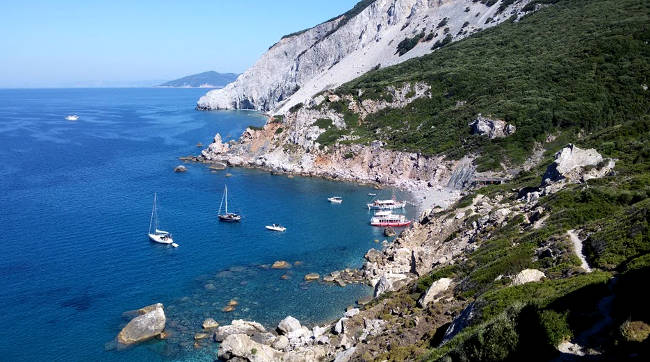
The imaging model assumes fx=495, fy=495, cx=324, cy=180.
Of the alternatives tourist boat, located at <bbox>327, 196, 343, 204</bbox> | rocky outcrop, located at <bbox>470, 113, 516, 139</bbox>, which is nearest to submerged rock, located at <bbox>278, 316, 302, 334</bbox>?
tourist boat, located at <bbox>327, 196, 343, 204</bbox>

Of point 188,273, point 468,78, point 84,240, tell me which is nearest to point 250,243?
point 188,273

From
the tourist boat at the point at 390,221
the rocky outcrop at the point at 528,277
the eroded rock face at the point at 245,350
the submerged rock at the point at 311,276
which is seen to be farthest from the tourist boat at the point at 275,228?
the rocky outcrop at the point at 528,277

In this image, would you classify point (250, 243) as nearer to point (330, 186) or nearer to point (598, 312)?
point (330, 186)

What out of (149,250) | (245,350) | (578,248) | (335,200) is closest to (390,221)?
(335,200)

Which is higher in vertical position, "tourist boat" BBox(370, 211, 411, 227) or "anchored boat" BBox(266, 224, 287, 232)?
"tourist boat" BBox(370, 211, 411, 227)

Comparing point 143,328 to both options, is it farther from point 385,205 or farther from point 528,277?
point 385,205

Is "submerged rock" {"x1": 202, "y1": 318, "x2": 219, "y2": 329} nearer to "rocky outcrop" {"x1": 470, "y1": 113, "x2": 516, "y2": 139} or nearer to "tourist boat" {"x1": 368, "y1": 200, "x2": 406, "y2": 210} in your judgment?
"tourist boat" {"x1": 368, "y1": 200, "x2": 406, "y2": 210}
